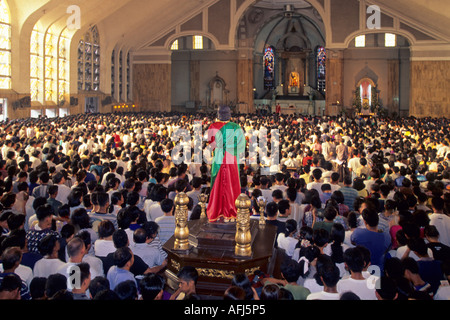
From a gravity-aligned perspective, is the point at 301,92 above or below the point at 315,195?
above

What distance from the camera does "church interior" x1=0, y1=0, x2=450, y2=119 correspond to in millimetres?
25859

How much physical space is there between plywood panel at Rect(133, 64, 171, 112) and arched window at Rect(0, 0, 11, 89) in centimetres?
1492

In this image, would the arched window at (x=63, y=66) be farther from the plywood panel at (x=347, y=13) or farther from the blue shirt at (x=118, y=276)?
the blue shirt at (x=118, y=276)

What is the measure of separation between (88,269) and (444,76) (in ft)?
103

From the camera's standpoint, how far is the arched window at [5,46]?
20.3 meters

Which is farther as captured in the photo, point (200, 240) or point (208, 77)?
point (208, 77)

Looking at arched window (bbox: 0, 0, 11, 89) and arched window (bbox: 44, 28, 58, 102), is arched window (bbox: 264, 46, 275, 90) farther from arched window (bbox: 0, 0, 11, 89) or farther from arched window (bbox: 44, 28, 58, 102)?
arched window (bbox: 0, 0, 11, 89)

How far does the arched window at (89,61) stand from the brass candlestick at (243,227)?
80.1 ft

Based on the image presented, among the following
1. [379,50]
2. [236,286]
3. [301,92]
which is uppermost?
[379,50]

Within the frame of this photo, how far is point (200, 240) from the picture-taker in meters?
6.18

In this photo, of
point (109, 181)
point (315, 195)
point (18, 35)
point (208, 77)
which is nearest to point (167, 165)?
point (109, 181)

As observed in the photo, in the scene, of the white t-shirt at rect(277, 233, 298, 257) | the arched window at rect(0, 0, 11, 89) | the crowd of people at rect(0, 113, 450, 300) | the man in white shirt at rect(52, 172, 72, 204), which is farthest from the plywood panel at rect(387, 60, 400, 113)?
the white t-shirt at rect(277, 233, 298, 257)

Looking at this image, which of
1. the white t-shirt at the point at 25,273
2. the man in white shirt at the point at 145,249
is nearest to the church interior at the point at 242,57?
the man in white shirt at the point at 145,249

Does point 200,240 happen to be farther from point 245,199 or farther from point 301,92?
point 301,92
